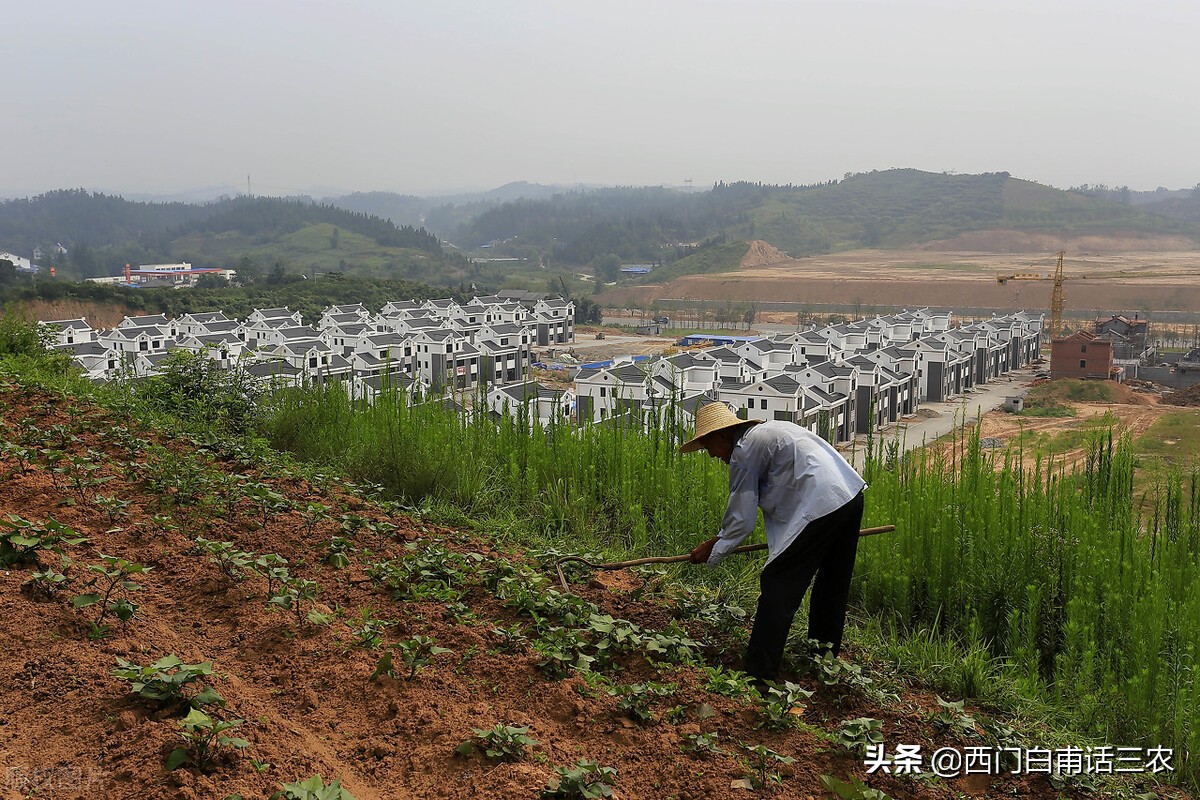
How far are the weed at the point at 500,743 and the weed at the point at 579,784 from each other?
11 cm

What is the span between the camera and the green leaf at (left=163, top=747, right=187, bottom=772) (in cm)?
164

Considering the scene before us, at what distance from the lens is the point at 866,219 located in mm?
96750

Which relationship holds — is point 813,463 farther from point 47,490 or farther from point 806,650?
point 47,490

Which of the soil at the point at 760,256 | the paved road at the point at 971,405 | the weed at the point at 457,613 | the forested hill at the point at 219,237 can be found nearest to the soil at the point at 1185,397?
the paved road at the point at 971,405

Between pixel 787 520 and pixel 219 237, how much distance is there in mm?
95255

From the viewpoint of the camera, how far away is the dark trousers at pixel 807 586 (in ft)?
8.55

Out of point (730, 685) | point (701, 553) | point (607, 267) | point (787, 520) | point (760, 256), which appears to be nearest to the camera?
point (730, 685)

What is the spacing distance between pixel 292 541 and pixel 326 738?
50.5 inches

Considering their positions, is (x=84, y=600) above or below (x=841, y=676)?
above

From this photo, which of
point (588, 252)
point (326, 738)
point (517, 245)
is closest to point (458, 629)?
point (326, 738)

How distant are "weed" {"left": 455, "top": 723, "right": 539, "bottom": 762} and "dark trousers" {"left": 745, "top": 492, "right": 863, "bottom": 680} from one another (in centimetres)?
91

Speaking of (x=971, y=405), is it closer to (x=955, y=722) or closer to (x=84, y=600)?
(x=955, y=722)

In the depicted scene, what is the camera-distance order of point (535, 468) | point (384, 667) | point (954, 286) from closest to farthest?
point (384, 667) < point (535, 468) < point (954, 286)

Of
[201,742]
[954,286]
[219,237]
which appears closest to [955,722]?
[201,742]
